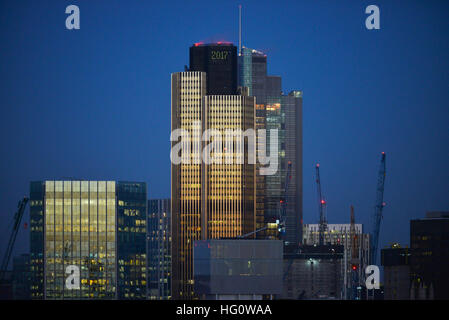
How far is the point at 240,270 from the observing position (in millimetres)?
173375

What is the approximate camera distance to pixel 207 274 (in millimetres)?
183375

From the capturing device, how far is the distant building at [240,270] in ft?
557

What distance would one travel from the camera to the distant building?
557 ft
